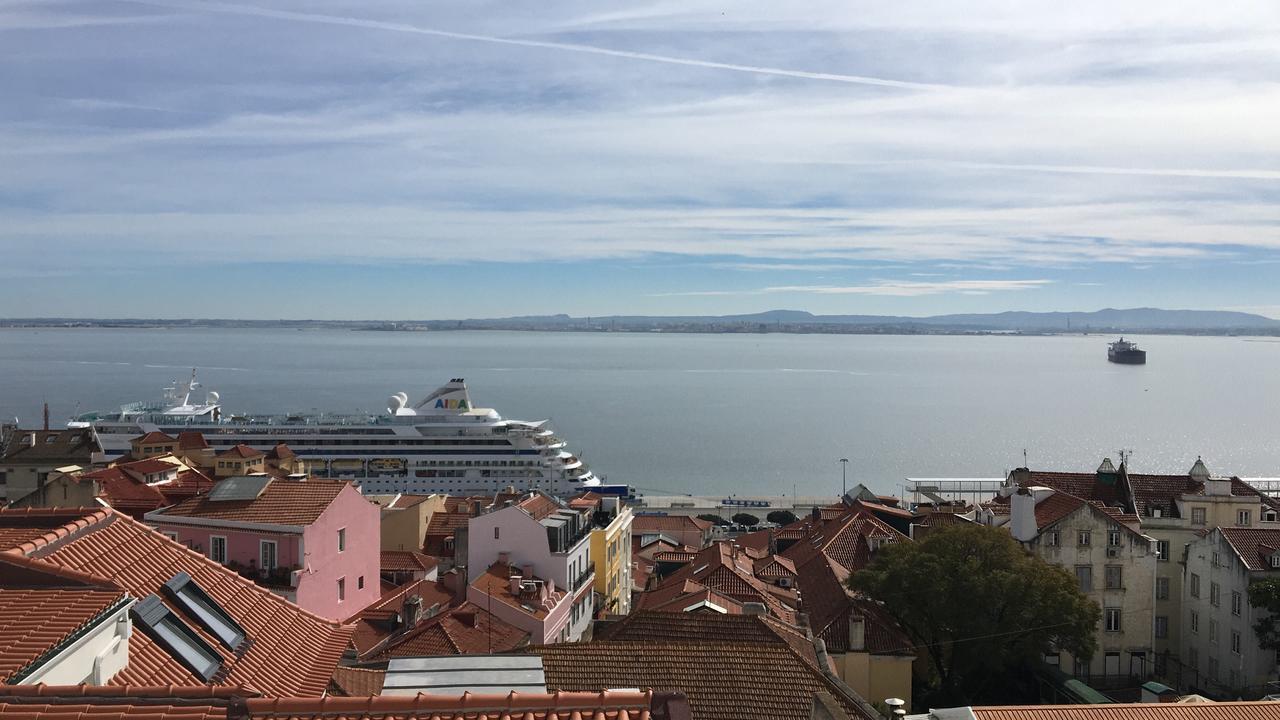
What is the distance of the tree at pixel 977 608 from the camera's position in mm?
20109

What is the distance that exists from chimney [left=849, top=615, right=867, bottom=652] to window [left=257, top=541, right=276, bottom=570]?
10.4m

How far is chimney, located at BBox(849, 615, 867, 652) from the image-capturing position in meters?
19.2

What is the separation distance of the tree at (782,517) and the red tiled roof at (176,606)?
46027 mm

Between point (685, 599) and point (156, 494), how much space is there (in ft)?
37.7

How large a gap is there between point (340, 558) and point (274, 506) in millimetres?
1383

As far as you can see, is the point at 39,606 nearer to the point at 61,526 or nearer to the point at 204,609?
the point at 204,609

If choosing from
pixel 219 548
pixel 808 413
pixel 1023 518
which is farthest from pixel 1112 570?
pixel 808 413

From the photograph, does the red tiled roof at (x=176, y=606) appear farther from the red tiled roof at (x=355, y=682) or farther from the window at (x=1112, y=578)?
the window at (x=1112, y=578)

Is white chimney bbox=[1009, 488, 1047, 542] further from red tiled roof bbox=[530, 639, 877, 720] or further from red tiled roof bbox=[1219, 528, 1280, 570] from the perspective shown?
red tiled roof bbox=[530, 639, 877, 720]

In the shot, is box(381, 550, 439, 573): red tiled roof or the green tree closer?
the green tree

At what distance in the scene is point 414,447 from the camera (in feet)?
217

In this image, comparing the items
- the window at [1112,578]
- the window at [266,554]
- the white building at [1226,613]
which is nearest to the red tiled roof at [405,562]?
the window at [266,554]

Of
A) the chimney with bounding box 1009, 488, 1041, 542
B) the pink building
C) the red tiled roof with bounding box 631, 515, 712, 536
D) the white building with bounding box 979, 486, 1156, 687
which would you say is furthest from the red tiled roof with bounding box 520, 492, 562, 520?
the red tiled roof with bounding box 631, 515, 712, 536

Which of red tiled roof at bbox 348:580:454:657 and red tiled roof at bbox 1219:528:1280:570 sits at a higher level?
red tiled roof at bbox 1219:528:1280:570
